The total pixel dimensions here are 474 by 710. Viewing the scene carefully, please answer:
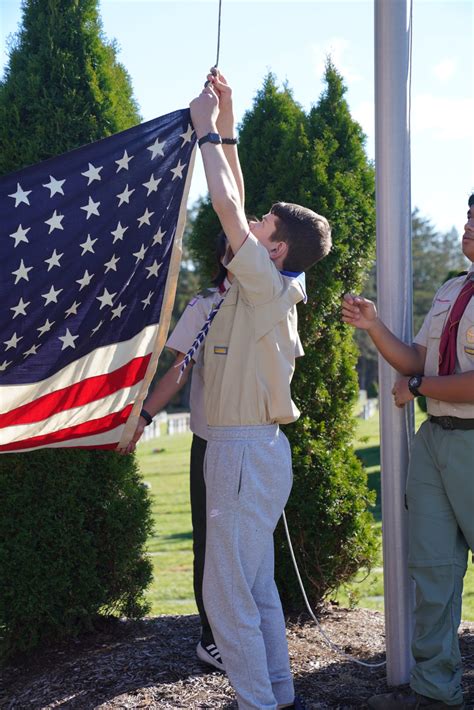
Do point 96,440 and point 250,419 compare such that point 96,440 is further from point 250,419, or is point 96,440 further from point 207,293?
point 250,419

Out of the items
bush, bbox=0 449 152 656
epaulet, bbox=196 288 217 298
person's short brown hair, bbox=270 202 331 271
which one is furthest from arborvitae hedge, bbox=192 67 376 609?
person's short brown hair, bbox=270 202 331 271

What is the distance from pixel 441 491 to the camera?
3.88 meters

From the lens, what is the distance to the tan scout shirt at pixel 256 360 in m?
3.48

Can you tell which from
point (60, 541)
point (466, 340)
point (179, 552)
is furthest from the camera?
point (179, 552)

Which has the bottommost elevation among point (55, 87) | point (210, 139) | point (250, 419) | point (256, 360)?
point (250, 419)

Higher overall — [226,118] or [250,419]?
[226,118]

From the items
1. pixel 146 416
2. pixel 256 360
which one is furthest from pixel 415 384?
pixel 146 416

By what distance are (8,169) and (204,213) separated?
1.35 m

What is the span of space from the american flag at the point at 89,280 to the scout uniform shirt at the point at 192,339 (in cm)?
13

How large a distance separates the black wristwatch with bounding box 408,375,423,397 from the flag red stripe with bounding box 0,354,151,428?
126 cm

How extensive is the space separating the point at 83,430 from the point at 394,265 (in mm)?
1731

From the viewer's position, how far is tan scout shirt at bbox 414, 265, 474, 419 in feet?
12.5

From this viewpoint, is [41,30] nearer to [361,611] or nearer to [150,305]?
[150,305]

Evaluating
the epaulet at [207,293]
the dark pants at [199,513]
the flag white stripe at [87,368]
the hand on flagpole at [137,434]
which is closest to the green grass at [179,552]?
the dark pants at [199,513]
